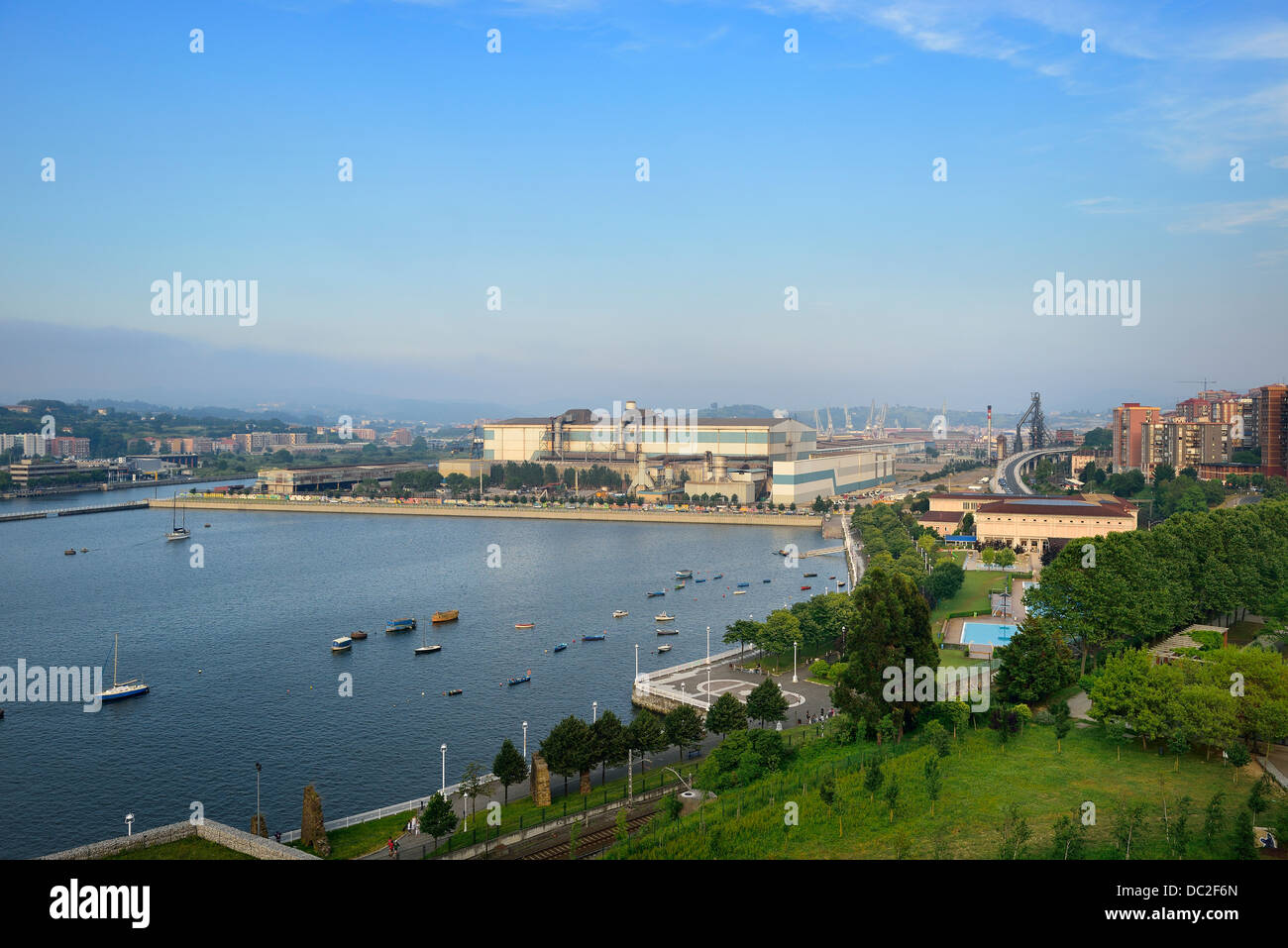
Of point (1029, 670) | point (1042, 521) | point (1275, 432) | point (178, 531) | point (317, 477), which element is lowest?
point (178, 531)

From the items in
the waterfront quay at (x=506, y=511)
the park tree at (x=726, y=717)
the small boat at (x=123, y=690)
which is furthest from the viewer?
the waterfront quay at (x=506, y=511)

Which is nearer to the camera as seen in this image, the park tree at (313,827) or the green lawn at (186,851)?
the green lawn at (186,851)

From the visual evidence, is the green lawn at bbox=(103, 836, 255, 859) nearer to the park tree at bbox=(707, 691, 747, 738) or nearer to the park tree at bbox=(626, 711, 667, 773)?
the park tree at bbox=(626, 711, 667, 773)

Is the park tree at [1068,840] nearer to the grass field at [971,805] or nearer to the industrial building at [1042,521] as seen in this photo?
the grass field at [971,805]

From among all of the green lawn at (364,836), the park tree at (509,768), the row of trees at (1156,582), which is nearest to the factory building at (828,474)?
the row of trees at (1156,582)

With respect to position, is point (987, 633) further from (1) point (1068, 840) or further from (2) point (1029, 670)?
(1) point (1068, 840)

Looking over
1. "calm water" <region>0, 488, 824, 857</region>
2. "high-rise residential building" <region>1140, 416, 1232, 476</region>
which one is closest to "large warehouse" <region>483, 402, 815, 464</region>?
"calm water" <region>0, 488, 824, 857</region>

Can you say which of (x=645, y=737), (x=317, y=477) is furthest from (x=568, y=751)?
(x=317, y=477)
